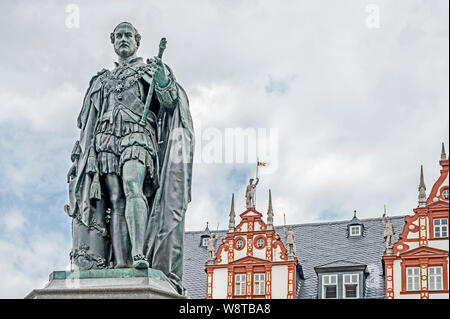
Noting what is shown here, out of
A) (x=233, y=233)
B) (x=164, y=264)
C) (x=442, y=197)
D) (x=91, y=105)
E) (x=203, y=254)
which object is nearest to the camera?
(x=164, y=264)

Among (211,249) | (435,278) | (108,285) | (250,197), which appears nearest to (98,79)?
(108,285)

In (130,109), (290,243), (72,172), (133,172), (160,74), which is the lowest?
(133,172)

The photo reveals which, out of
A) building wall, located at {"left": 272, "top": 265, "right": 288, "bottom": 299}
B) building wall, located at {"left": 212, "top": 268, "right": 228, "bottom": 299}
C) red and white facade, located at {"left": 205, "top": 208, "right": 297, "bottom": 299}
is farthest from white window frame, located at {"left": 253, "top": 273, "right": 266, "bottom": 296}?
building wall, located at {"left": 212, "top": 268, "right": 228, "bottom": 299}

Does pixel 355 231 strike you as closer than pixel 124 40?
No

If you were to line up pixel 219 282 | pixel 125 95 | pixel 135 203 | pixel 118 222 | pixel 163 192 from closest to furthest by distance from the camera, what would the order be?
pixel 135 203 → pixel 118 222 → pixel 163 192 → pixel 125 95 → pixel 219 282

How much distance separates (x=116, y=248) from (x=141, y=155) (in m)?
0.99

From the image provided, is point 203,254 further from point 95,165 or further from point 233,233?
point 95,165

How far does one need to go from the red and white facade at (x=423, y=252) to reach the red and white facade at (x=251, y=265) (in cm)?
409

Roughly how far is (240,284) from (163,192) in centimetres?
2694

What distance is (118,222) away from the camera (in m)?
9.25

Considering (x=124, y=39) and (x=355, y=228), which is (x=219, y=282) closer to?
(x=355, y=228)

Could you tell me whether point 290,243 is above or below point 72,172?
above
